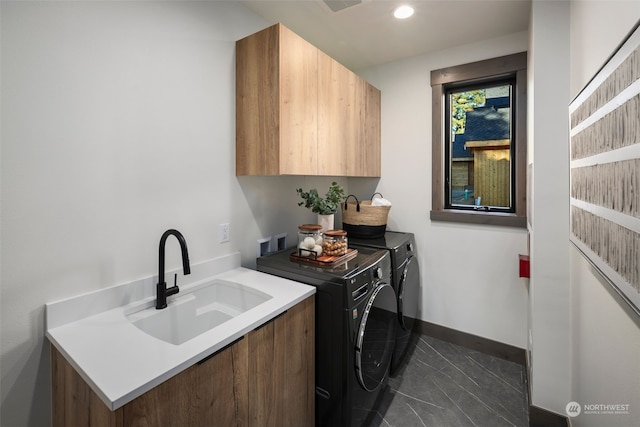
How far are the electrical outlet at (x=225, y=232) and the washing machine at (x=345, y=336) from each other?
0.33m

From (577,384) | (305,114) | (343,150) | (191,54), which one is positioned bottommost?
(577,384)

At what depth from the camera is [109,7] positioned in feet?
4.21

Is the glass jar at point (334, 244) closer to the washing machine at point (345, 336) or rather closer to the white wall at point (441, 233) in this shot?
the washing machine at point (345, 336)

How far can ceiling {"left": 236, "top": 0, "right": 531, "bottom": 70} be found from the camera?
187 cm

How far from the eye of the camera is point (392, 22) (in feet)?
6.77

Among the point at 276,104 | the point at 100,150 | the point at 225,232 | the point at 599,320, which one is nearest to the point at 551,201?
the point at 599,320

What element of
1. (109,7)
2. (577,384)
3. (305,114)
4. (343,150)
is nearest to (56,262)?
(109,7)

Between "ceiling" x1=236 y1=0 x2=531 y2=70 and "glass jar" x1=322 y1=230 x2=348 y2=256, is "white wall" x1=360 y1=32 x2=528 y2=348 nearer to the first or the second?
"ceiling" x1=236 y1=0 x2=531 y2=70

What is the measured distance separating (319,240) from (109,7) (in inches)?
59.4

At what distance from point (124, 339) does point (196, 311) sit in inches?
19.4

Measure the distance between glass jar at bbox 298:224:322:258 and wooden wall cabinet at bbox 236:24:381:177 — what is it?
358mm

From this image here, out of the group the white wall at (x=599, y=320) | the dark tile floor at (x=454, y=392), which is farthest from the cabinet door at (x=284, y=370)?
the white wall at (x=599, y=320)

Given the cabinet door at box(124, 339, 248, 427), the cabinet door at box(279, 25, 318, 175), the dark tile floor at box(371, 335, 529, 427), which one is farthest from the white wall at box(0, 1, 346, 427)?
the dark tile floor at box(371, 335, 529, 427)

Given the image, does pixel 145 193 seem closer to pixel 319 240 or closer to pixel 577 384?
pixel 319 240
